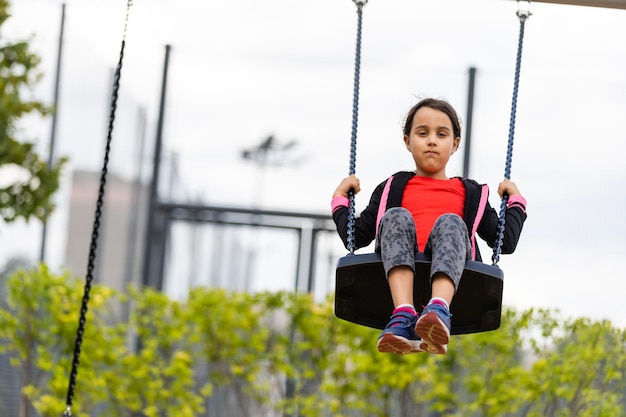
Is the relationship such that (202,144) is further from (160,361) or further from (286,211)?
(160,361)

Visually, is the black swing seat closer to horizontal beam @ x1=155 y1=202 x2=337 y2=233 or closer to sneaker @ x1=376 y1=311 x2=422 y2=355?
sneaker @ x1=376 y1=311 x2=422 y2=355

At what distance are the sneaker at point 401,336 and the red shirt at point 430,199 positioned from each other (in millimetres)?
311

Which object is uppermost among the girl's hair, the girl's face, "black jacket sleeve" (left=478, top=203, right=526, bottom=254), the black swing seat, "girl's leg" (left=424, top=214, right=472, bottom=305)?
the girl's hair

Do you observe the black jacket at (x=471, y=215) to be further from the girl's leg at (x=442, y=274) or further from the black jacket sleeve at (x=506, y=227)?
the girl's leg at (x=442, y=274)

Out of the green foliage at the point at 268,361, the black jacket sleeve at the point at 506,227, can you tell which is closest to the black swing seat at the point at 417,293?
the black jacket sleeve at the point at 506,227

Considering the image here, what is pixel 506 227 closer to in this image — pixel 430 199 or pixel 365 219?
pixel 430 199

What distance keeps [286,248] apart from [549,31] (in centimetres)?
205

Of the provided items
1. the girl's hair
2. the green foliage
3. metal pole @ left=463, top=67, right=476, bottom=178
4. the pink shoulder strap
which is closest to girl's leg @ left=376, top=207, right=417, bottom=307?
the pink shoulder strap

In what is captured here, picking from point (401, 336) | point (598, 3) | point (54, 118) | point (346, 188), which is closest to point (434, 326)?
point (401, 336)

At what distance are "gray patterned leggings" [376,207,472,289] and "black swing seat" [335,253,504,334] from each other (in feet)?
0.15

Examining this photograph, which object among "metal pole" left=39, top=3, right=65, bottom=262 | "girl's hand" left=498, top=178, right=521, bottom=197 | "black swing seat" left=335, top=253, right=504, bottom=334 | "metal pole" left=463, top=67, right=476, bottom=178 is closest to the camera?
"black swing seat" left=335, top=253, right=504, bottom=334

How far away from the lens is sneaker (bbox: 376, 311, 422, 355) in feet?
9.79

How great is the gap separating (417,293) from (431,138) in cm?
45

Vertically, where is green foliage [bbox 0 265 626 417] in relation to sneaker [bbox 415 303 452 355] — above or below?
below
